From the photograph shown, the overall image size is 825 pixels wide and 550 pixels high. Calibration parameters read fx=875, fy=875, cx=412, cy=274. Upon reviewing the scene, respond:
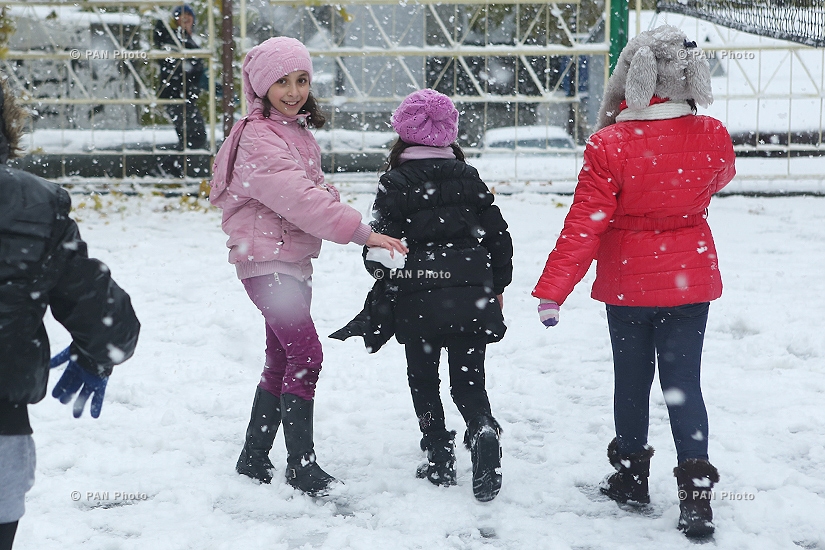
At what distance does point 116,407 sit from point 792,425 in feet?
9.88

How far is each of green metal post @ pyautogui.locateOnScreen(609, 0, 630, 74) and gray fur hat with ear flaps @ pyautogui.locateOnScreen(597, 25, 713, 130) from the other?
586 cm

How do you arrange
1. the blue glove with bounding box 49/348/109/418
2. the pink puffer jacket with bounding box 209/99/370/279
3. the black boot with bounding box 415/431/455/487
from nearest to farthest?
the blue glove with bounding box 49/348/109/418, the pink puffer jacket with bounding box 209/99/370/279, the black boot with bounding box 415/431/455/487

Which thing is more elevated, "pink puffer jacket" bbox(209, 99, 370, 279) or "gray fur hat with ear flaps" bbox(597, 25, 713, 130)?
"gray fur hat with ear flaps" bbox(597, 25, 713, 130)

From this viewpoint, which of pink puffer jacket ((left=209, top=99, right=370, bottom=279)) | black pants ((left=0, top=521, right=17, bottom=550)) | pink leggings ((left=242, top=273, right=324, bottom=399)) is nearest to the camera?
black pants ((left=0, top=521, right=17, bottom=550))

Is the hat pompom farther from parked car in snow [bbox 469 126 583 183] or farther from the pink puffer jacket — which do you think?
parked car in snow [bbox 469 126 583 183]

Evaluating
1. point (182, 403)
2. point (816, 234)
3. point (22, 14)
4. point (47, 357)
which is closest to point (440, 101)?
point (47, 357)

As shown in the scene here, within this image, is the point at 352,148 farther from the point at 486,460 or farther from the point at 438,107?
the point at 486,460

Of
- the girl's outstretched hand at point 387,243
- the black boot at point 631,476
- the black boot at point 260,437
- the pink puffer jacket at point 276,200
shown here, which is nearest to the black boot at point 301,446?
the black boot at point 260,437

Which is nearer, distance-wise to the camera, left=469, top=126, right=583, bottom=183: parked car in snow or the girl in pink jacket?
the girl in pink jacket

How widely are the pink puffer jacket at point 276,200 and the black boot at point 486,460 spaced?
0.80m

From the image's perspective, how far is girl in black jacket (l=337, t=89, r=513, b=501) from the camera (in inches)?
122

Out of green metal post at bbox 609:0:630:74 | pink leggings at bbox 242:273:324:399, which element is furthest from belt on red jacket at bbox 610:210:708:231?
green metal post at bbox 609:0:630:74

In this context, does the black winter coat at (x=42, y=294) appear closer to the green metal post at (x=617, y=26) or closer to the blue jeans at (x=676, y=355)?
the blue jeans at (x=676, y=355)

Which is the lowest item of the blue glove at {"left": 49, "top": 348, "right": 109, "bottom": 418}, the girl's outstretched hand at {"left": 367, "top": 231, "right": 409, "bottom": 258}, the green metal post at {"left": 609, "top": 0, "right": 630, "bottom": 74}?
the blue glove at {"left": 49, "top": 348, "right": 109, "bottom": 418}
